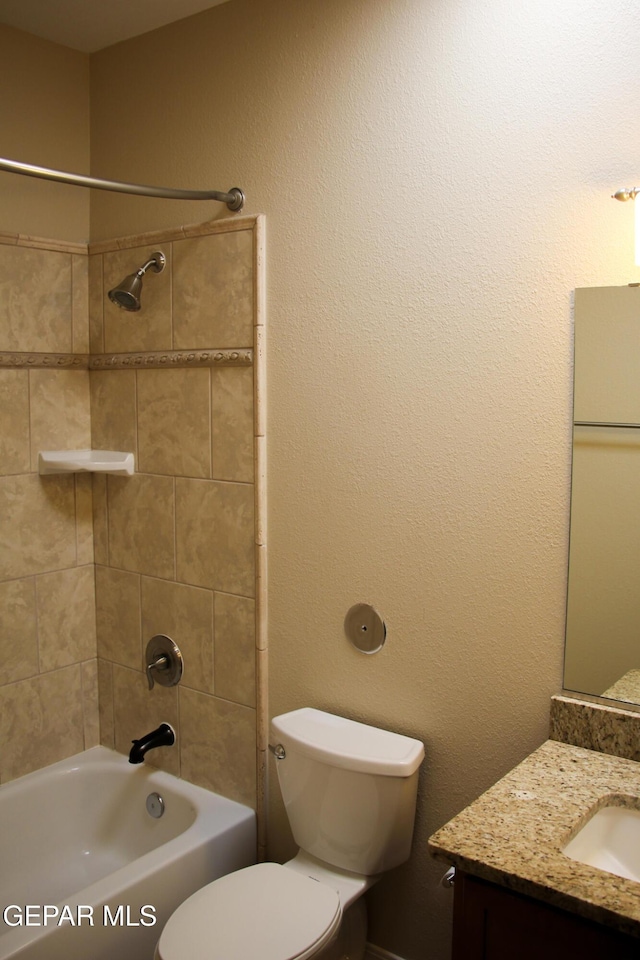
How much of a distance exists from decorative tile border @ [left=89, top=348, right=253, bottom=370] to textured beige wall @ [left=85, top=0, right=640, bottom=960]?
129 millimetres

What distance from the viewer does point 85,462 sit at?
2404 mm

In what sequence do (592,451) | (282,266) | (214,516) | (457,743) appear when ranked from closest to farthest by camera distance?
(592,451)
(457,743)
(282,266)
(214,516)

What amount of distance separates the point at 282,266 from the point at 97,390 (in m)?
0.82

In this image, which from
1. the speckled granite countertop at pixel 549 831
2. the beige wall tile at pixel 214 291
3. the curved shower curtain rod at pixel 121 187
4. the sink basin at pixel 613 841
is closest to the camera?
the speckled granite countertop at pixel 549 831

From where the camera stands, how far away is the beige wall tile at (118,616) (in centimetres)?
251

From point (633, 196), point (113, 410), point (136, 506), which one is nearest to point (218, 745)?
point (136, 506)

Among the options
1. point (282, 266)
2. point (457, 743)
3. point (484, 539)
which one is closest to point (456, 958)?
point (457, 743)

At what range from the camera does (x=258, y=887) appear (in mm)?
1763

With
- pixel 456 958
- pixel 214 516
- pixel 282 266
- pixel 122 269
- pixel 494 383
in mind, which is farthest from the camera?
pixel 122 269

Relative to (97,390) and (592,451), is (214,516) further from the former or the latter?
(592,451)

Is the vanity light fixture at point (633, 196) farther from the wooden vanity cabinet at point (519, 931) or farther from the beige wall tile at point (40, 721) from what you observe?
the beige wall tile at point (40, 721)

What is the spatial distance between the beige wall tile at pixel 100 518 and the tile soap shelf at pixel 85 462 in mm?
86

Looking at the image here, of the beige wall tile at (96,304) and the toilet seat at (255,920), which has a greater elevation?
the beige wall tile at (96,304)

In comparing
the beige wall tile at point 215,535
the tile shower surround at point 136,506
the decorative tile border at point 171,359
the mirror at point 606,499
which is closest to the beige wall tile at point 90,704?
the tile shower surround at point 136,506
